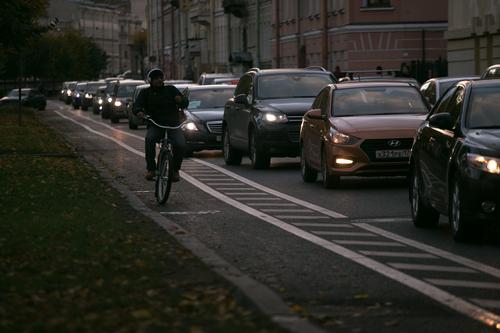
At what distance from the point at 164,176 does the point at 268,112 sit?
7.92m

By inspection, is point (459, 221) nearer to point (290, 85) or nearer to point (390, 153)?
point (390, 153)

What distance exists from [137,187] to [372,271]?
36.4 feet

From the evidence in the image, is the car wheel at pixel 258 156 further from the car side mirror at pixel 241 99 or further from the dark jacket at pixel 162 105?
the dark jacket at pixel 162 105

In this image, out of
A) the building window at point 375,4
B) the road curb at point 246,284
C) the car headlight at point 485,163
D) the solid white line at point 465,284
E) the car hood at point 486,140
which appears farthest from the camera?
the building window at point 375,4

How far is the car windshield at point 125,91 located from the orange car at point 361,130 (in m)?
41.2

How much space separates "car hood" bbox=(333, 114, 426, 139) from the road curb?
5421 millimetres

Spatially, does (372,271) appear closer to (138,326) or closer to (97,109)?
(138,326)

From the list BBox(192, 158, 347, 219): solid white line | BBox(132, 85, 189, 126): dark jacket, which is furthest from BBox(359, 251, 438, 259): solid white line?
BBox(132, 85, 189, 126): dark jacket

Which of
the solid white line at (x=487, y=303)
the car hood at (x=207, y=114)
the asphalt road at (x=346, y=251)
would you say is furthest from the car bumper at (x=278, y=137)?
the solid white line at (x=487, y=303)

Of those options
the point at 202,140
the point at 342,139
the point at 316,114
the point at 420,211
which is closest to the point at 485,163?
the point at 420,211

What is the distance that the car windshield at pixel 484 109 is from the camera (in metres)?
14.1

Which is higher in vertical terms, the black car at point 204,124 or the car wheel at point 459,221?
the car wheel at point 459,221

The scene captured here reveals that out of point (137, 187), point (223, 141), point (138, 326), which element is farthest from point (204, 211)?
point (223, 141)

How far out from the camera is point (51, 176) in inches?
896
